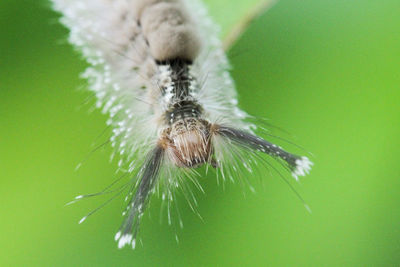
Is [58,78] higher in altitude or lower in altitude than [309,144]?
higher

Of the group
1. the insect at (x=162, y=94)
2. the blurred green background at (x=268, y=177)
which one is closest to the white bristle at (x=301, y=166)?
the insect at (x=162, y=94)

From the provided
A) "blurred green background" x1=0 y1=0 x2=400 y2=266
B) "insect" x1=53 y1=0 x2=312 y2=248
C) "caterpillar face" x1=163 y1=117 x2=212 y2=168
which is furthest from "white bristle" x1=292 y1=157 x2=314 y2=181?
"caterpillar face" x1=163 y1=117 x2=212 y2=168

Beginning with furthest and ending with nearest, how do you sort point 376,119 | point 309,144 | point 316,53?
point 316,53
point 309,144
point 376,119

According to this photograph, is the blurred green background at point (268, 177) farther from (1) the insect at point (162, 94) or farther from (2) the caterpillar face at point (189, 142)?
(2) the caterpillar face at point (189, 142)

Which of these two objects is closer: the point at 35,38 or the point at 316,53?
the point at 316,53

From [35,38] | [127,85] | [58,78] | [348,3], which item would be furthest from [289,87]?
[35,38]

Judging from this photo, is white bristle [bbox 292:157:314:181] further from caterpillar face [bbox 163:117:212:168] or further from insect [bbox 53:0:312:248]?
caterpillar face [bbox 163:117:212:168]

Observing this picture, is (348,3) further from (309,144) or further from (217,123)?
(217,123)
